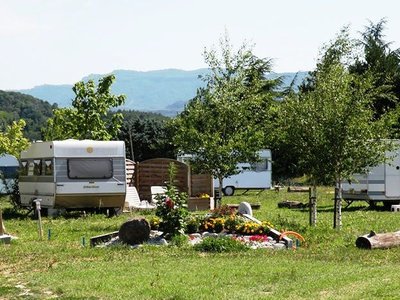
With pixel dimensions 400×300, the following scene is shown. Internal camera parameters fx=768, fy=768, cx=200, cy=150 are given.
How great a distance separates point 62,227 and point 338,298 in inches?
506

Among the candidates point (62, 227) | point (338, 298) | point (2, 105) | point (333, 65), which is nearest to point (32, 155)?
point (62, 227)

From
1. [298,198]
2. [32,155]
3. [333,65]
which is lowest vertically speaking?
Answer: [298,198]

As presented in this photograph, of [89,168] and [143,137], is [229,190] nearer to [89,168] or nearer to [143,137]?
[89,168]

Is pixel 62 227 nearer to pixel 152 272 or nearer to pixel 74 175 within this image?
pixel 74 175

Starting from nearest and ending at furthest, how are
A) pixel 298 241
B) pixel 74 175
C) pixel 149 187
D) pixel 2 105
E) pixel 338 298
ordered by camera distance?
pixel 338 298 → pixel 298 241 → pixel 74 175 → pixel 149 187 → pixel 2 105

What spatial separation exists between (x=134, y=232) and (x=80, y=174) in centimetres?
960

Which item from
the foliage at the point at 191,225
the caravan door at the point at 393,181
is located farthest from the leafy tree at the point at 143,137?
the foliage at the point at 191,225

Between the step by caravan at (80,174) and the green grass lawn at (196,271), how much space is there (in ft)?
21.1

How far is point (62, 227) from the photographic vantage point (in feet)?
68.1

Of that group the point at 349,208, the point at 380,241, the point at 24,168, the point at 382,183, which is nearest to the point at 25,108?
the point at 24,168

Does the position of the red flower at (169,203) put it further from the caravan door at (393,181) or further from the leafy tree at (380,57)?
the leafy tree at (380,57)

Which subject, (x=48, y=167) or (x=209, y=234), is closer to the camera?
(x=209, y=234)

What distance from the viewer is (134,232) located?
1606cm

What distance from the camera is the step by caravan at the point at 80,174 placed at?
24938mm
